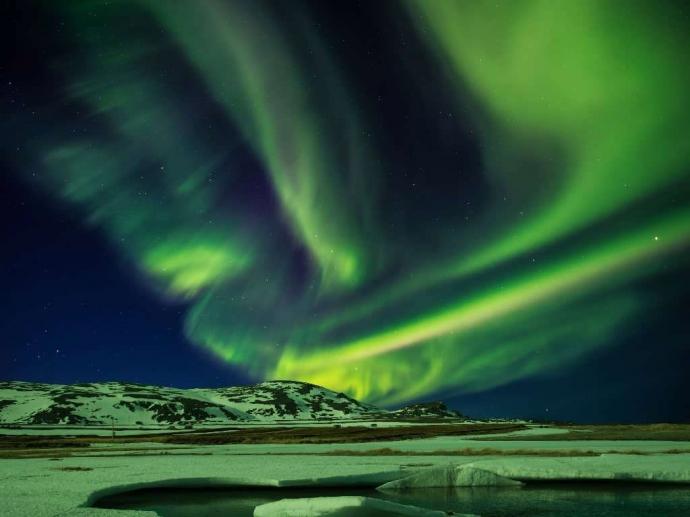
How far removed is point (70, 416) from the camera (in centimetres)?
19262

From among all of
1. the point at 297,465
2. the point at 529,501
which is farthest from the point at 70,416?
the point at 529,501

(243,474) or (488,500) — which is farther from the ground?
(243,474)

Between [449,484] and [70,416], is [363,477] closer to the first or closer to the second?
[449,484]

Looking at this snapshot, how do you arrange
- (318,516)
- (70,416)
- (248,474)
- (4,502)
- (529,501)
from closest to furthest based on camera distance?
(318,516), (4,502), (529,501), (248,474), (70,416)

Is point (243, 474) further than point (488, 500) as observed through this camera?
Yes

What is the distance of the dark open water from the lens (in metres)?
21.3

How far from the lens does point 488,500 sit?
77.6ft

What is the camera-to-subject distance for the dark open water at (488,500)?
69.8ft

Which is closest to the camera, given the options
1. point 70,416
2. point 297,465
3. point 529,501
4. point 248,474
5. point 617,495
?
point 529,501

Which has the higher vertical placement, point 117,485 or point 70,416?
point 70,416

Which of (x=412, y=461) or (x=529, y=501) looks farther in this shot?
(x=412, y=461)

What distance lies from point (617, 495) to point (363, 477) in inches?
443

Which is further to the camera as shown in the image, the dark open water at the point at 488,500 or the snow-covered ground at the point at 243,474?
the snow-covered ground at the point at 243,474

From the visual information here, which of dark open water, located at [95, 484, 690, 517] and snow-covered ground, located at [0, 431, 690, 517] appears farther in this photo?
snow-covered ground, located at [0, 431, 690, 517]
